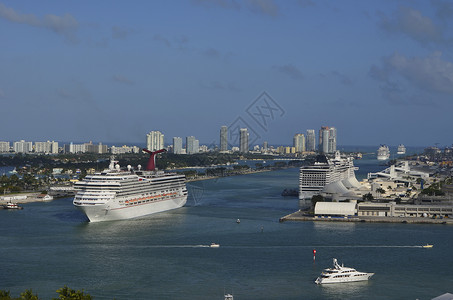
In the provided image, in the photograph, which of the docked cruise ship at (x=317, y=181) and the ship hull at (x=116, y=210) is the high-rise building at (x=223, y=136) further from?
the ship hull at (x=116, y=210)

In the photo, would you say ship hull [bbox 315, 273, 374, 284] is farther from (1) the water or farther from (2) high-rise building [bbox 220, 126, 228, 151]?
(2) high-rise building [bbox 220, 126, 228, 151]

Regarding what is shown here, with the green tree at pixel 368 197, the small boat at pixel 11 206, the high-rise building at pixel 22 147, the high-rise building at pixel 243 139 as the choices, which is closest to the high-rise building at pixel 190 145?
the high-rise building at pixel 243 139

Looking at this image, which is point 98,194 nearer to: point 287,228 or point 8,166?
point 287,228

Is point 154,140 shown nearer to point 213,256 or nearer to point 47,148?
point 47,148

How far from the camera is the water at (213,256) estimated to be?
1070cm

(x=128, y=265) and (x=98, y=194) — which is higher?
(x=98, y=194)

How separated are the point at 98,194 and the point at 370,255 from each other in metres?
8.08

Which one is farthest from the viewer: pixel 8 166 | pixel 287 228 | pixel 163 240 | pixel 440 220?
pixel 8 166

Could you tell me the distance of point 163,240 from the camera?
1507cm

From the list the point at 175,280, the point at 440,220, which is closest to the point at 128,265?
the point at 175,280

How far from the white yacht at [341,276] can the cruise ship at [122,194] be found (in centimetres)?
822

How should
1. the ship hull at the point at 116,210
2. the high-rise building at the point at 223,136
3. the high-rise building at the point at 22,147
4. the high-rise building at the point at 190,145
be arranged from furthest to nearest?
the high-rise building at the point at 22,147, the high-rise building at the point at 190,145, the high-rise building at the point at 223,136, the ship hull at the point at 116,210

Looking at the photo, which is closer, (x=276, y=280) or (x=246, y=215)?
(x=276, y=280)

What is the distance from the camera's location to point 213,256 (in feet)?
43.5
